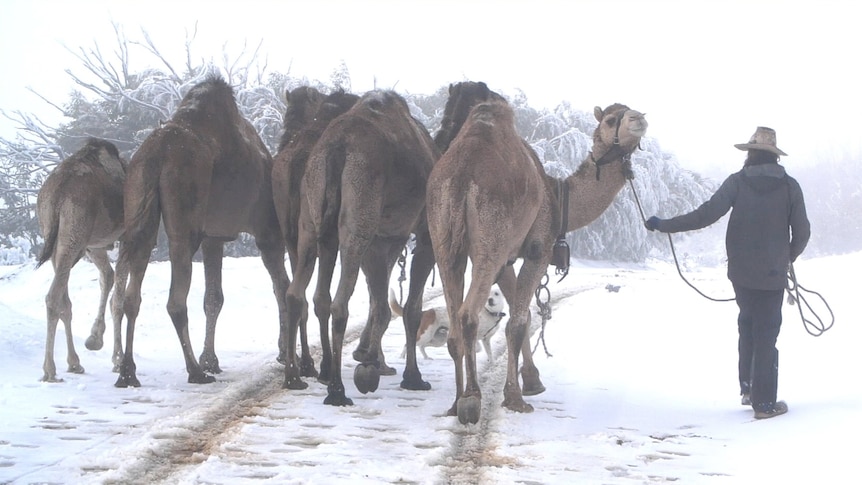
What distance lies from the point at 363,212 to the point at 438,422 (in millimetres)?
1937

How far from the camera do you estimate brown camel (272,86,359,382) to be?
27.3 feet

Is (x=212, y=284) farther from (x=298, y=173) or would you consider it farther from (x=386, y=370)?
(x=386, y=370)

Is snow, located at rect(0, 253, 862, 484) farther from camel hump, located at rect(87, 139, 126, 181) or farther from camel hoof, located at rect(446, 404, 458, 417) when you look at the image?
camel hump, located at rect(87, 139, 126, 181)

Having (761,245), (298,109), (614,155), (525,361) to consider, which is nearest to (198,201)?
(298,109)

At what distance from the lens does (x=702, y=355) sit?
999 centimetres

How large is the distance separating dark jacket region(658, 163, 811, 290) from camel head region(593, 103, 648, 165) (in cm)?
147

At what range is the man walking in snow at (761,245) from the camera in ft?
21.3

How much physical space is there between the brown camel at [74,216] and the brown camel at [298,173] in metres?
1.71

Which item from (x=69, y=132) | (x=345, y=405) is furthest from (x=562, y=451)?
(x=69, y=132)

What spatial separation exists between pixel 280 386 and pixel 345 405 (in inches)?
44.2

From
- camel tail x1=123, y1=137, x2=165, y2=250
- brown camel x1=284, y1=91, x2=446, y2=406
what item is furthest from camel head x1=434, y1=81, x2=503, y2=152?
camel tail x1=123, y1=137, x2=165, y2=250

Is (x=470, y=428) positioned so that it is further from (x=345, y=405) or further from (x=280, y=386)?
(x=280, y=386)

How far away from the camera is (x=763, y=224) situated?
6613 mm

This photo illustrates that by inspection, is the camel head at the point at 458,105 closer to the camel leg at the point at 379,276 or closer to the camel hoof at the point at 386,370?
the camel leg at the point at 379,276
